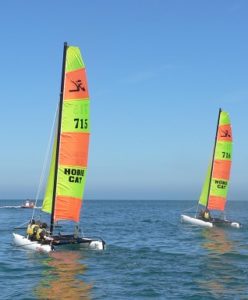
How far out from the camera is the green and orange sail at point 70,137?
28.5m

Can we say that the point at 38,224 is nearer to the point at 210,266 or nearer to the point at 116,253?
the point at 116,253

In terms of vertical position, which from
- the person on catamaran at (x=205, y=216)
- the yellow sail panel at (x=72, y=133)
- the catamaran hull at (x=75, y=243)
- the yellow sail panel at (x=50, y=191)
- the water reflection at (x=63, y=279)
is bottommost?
the water reflection at (x=63, y=279)

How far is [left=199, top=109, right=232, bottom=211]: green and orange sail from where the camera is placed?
50.2 meters

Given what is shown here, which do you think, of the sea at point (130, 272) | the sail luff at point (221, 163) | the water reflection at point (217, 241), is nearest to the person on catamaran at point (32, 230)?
the sea at point (130, 272)

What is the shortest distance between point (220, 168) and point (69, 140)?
25376mm

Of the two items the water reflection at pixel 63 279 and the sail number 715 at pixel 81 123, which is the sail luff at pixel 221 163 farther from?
the water reflection at pixel 63 279

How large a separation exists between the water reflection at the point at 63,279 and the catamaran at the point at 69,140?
2.11m

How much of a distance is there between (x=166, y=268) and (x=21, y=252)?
8.48 m

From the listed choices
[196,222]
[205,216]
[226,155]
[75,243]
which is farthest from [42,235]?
[226,155]

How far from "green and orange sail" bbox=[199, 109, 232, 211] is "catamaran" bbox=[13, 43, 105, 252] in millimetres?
23829

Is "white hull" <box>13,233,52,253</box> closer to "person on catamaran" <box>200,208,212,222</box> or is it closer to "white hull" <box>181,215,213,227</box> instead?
"white hull" <box>181,215,213,227</box>

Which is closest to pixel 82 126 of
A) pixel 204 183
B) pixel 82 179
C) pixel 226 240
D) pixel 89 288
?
pixel 82 179

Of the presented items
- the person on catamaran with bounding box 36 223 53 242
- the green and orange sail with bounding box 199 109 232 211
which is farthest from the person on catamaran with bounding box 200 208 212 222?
the person on catamaran with bounding box 36 223 53 242

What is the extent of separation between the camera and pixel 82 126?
2886cm
